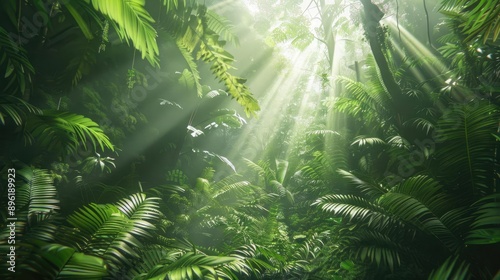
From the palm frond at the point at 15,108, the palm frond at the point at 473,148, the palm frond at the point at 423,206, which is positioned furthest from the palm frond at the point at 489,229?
the palm frond at the point at 15,108

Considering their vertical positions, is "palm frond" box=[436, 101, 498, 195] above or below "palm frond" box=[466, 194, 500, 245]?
above

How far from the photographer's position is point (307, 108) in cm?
1286

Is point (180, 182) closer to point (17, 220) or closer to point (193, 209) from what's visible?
point (193, 209)

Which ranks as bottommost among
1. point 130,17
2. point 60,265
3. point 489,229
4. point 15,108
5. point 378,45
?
point 60,265

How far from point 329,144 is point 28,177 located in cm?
522

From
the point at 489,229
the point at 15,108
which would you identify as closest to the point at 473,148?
the point at 489,229

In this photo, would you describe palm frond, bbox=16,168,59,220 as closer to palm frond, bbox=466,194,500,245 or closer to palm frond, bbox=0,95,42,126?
palm frond, bbox=0,95,42,126

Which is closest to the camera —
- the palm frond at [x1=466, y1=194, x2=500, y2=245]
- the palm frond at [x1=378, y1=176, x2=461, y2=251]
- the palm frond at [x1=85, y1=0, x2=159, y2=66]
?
the palm frond at [x1=85, y1=0, x2=159, y2=66]

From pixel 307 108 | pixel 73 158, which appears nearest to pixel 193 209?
pixel 73 158

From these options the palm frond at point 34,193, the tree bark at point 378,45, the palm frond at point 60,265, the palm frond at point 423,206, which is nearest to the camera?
the palm frond at point 60,265

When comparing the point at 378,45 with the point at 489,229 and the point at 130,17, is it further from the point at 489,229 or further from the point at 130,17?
the point at 130,17

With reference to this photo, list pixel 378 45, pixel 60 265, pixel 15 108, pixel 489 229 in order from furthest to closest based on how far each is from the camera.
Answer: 1. pixel 378 45
2. pixel 489 229
3. pixel 15 108
4. pixel 60 265

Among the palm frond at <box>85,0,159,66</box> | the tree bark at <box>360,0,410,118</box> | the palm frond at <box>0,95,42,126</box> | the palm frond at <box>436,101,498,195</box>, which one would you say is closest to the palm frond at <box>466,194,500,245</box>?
the palm frond at <box>436,101,498,195</box>

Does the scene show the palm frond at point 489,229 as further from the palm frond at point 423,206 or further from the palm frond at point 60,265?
the palm frond at point 60,265
